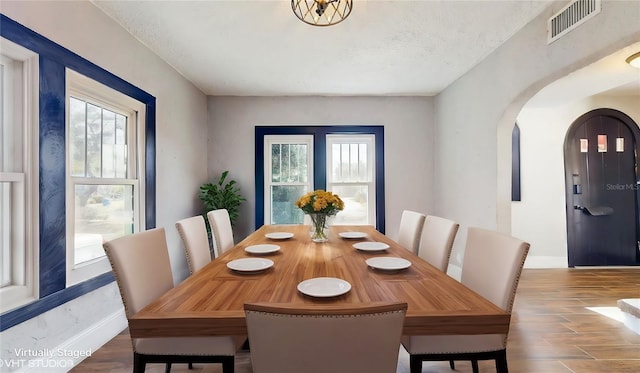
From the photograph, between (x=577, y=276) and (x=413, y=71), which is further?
(x=577, y=276)

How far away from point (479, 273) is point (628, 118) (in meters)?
4.49

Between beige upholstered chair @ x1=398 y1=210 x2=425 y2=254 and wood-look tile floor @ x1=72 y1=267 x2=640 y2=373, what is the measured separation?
30.4 inches

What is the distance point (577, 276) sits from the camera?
3744 millimetres

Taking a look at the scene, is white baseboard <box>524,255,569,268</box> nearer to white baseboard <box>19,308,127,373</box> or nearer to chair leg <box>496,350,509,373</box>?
chair leg <box>496,350,509,373</box>

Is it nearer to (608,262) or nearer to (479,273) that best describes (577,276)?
(608,262)

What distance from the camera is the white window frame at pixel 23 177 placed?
5.42ft

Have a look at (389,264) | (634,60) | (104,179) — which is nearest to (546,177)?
(634,60)

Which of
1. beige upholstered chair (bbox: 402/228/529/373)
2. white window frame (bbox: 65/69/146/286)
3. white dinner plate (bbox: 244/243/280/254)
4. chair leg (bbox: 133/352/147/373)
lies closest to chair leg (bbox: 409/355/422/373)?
beige upholstered chair (bbox: 402/228/529/373)

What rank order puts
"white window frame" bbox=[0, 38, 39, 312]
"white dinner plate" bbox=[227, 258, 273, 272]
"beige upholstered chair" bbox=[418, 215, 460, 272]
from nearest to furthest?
"white dinner plate" bbox=[227, 258, 273, 272]
"white window frame" bbox=[0, 38, 39, 312]
"beige upholstered chair" bbox=[418, 215, 460, 272]

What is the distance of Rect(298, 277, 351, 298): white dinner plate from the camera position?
3.59 ft

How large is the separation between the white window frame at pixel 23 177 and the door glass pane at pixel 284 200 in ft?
9.69

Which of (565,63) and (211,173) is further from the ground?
(565,63)

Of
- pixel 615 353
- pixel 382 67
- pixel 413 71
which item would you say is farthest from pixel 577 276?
pixel 382 67

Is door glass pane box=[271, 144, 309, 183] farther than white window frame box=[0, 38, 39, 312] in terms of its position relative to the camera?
Yes
